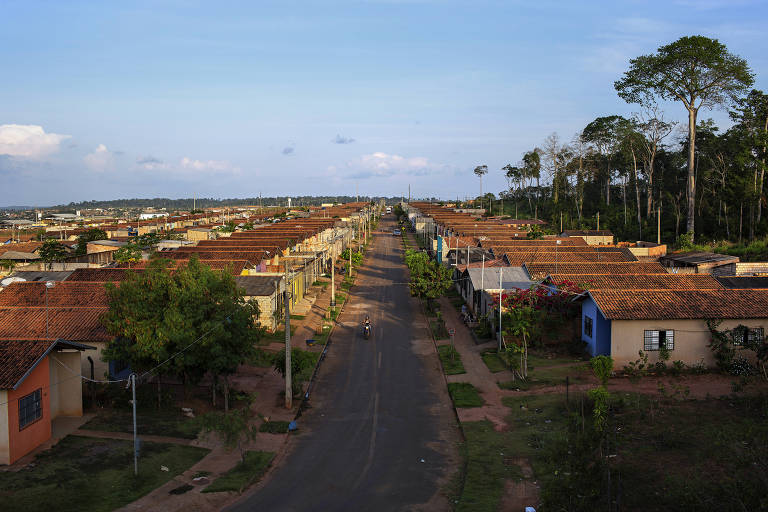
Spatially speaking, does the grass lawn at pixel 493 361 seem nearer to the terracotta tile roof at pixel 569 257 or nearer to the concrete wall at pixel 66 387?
the terracotta tile roof at pixel 569 257

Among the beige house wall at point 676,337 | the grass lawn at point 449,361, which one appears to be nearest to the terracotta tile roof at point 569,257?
the grass lawn at point 449,361

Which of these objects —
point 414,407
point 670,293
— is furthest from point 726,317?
point 414,407

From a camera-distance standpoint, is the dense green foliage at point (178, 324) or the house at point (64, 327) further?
the house at point (64, 327)

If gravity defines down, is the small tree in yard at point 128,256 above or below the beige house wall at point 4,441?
above

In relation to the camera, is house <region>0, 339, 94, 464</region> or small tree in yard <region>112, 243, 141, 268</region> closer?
house <region>0, 339, 94, 464</region>

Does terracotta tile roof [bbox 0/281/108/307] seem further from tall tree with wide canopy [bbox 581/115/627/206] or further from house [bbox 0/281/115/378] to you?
tall tree with wide canopy [bbox 581/115/627/206]

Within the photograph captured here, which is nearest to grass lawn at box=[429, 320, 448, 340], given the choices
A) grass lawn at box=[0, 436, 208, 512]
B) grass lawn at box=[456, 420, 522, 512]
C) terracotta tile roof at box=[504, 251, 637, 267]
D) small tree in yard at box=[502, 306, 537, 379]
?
small tree in yard at box=[502, 306, 537, 379]
